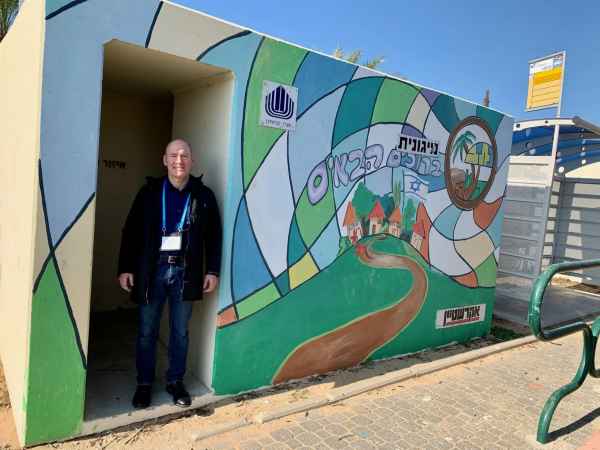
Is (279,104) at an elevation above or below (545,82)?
below

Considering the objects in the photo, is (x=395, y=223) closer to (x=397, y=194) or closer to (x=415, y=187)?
(x=397, y=194)

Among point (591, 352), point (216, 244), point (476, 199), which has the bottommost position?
point (591, 352)

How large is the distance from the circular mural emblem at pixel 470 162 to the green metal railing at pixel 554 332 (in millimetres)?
1991

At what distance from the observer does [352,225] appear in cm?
471

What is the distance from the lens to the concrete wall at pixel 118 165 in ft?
18.7

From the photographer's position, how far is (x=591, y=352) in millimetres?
3941

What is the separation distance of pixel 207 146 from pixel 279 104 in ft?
2.40

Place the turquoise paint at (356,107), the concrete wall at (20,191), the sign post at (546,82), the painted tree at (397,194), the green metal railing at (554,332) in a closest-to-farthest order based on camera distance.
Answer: the concrete wall at (20,191) → the green metal railing at (554,332) → the turquoise paint at (356,107) → the painted tree at (397,194) → the sign post at (546,82)

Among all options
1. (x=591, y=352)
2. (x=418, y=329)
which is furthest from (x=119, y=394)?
(x=591, y=352)

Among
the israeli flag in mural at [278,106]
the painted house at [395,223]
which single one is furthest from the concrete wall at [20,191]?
the painted house at [395,223]

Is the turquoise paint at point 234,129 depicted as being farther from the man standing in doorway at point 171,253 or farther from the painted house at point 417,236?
the painted house at point 417,236

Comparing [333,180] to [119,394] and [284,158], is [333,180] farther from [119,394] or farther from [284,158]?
[119,394]

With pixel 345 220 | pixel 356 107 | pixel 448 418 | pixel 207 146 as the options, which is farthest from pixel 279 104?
pixel 448 418

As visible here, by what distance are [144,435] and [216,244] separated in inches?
59.0
